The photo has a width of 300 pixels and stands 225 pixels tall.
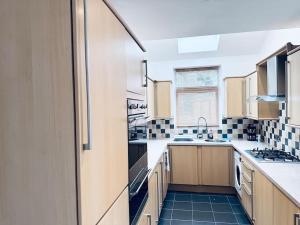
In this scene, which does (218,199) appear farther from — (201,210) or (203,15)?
(203,15)

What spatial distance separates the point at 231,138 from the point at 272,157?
5.77 ft

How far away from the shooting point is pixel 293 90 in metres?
2.01

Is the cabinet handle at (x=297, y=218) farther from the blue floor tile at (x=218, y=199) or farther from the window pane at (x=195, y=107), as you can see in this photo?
the window pane at (x=195, y=107)

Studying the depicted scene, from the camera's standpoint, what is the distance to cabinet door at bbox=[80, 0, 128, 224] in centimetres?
86

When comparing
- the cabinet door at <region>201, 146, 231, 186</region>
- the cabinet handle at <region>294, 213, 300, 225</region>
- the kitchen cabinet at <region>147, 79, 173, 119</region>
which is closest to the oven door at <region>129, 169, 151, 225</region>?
the cabinet handle at <region>294, 213, 300, 225</region>

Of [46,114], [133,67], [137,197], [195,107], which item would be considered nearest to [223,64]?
[195,107]

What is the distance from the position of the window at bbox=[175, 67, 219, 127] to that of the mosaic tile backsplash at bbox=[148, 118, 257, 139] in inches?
6.0

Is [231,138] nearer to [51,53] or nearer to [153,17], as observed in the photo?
[153,17]

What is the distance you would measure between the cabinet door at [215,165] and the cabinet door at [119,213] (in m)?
2.75

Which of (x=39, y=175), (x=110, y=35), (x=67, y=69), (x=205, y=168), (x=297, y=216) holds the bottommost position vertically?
(x=205, y=168)

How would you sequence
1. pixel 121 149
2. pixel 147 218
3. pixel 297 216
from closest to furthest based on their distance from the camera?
pixel 121 149 → pixel 297 216 → pixel 147 218

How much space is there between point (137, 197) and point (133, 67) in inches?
36.0

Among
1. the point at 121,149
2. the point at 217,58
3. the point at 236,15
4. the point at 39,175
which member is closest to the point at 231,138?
the point at 217,58

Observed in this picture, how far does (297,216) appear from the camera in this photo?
146 centimetres
